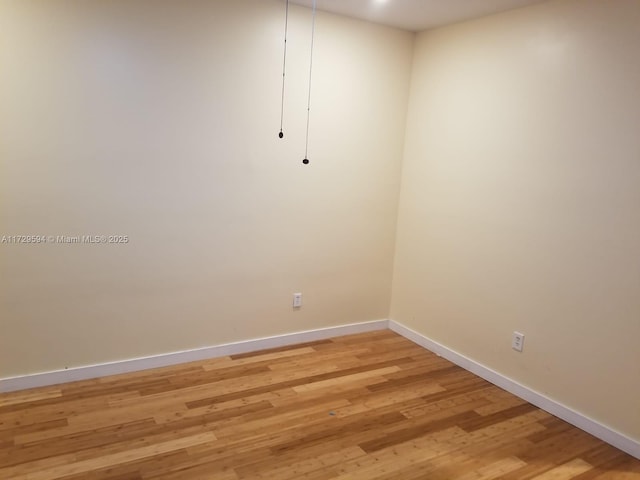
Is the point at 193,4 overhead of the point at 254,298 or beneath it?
overhead

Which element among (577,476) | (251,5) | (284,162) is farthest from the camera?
(284,162)

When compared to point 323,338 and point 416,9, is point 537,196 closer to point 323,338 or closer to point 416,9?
point 416,9

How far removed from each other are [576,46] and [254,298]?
2552 millimetres

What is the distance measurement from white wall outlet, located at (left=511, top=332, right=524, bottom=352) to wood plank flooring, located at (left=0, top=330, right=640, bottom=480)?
1.02 ft

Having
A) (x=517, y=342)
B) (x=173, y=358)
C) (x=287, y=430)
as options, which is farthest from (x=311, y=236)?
(x=517, y=342)

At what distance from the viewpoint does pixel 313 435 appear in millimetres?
2477

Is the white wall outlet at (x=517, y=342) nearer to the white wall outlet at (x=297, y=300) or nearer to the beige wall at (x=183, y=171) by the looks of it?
the beige wall at (x=183, y=171)

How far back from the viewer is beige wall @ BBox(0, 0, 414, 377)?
2.60 meters

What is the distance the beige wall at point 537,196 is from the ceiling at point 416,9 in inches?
4.0

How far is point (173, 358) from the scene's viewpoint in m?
3.18

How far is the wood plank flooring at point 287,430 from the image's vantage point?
2.20 meters

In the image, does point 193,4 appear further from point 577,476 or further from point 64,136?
point 577,476

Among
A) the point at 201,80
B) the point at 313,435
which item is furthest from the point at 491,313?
the point at 201,80

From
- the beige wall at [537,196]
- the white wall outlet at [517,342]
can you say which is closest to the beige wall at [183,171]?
the beige wall at [537,196]
